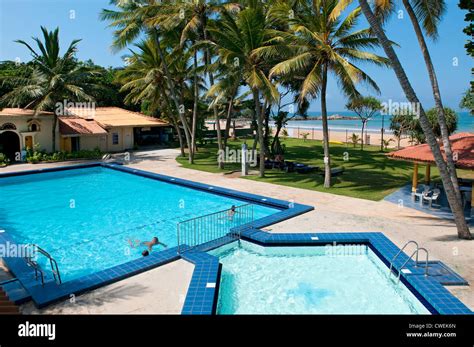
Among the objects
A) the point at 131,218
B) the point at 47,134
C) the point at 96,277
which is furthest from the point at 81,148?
the point at 96,277

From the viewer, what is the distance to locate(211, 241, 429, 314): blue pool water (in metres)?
8.59

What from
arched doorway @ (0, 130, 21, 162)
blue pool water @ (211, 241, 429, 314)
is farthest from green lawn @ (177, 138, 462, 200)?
arched doorway @ (0, 130, 21, 162)

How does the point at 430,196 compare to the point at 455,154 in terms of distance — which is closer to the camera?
the point at 455,154

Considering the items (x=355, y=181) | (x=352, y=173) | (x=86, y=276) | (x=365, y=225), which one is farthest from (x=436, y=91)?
(x=86, y=276)

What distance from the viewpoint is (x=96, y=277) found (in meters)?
9.23

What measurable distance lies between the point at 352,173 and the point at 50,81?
22003 millimetres

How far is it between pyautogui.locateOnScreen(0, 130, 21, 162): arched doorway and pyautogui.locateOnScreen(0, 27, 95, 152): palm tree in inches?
96.3

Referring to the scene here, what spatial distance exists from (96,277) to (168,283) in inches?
68.8

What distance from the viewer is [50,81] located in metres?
28.0

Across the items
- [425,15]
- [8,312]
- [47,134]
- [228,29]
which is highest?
[228,29]

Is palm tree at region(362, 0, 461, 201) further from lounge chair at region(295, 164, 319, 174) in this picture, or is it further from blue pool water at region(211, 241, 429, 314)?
lounge chair at region(295, 164, 319, 174)

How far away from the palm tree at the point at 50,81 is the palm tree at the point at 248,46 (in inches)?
510

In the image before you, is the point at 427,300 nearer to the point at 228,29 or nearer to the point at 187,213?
the point at 187,213

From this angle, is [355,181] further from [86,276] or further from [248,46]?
[86,276]
